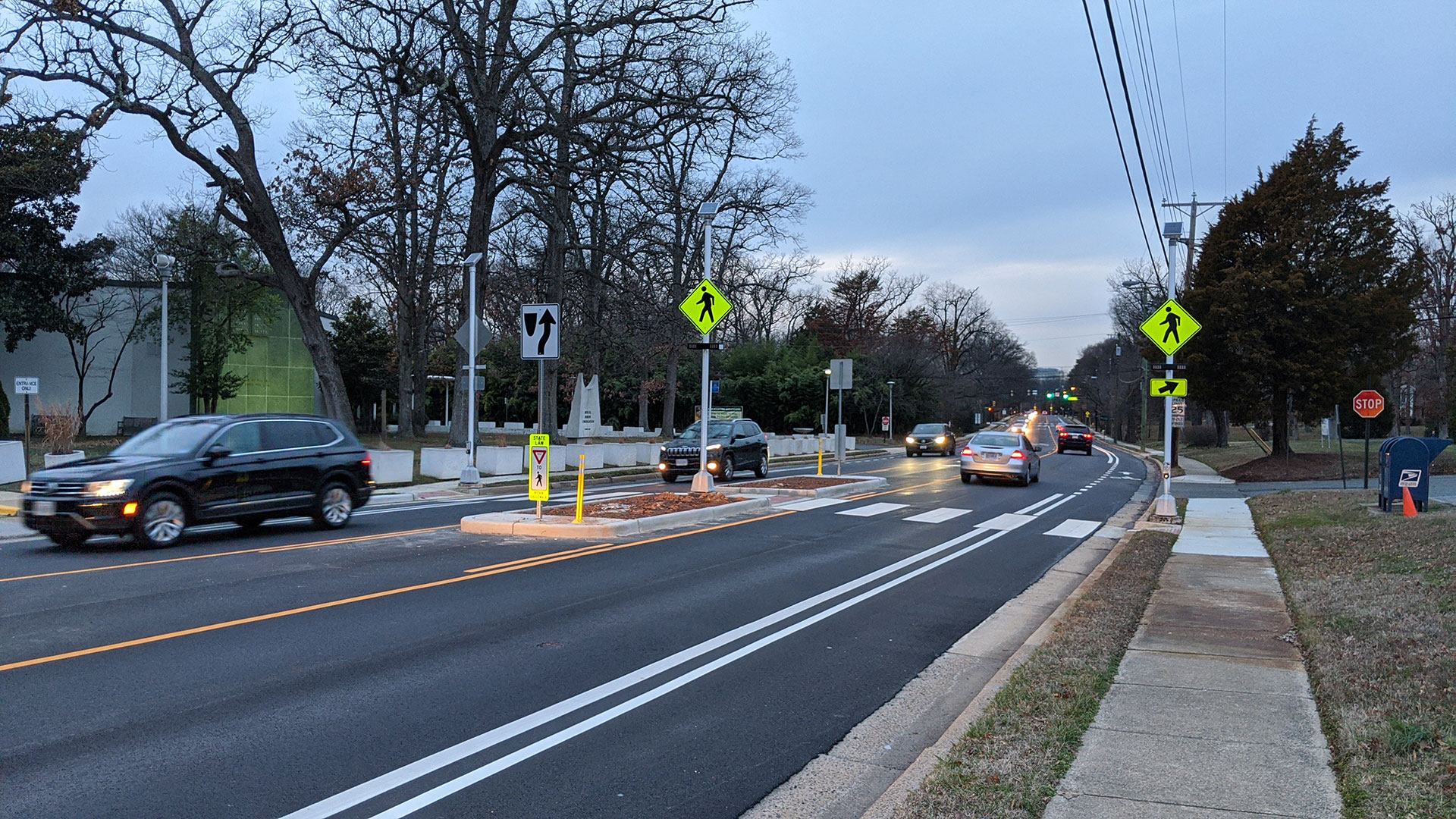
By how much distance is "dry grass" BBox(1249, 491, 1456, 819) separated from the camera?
4.27 metres

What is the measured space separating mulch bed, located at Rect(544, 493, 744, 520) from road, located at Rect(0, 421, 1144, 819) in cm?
174

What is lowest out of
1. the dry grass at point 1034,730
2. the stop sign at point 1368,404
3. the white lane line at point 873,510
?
the white lane line at point 873,510

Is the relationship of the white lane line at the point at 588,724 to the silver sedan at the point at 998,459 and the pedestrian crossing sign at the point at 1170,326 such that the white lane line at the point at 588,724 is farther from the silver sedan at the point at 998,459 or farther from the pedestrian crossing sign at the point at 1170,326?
the silver sedan at the point at 998,459

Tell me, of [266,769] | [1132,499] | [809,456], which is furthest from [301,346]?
[266,769]

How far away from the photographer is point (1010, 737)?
16.6 feet

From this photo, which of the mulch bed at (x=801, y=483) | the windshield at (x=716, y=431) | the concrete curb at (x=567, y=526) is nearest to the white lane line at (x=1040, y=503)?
the mulch bed at (x=801, y=483)

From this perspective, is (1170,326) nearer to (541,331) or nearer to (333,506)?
Answer: (541,331)

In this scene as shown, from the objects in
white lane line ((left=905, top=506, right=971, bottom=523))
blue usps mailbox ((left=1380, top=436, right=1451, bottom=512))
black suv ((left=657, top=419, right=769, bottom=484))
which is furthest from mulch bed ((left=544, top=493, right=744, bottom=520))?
blue usps mailbox ((left=1380, top=436, right=1451, bottom=512))

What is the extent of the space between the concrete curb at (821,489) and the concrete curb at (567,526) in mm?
4740

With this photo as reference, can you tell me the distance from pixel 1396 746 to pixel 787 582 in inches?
250

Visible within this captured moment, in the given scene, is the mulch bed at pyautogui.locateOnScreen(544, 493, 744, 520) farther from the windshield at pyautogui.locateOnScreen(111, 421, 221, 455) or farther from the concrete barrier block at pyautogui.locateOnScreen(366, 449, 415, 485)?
the concrete barrier block at pyautogui.locateOnScreen(366, 449, 415, 485)

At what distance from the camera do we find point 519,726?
17.8ft

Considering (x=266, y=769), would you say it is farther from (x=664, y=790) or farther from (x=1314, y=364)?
(x=1314, y=364)

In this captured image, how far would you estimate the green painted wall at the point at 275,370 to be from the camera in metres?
47.7
